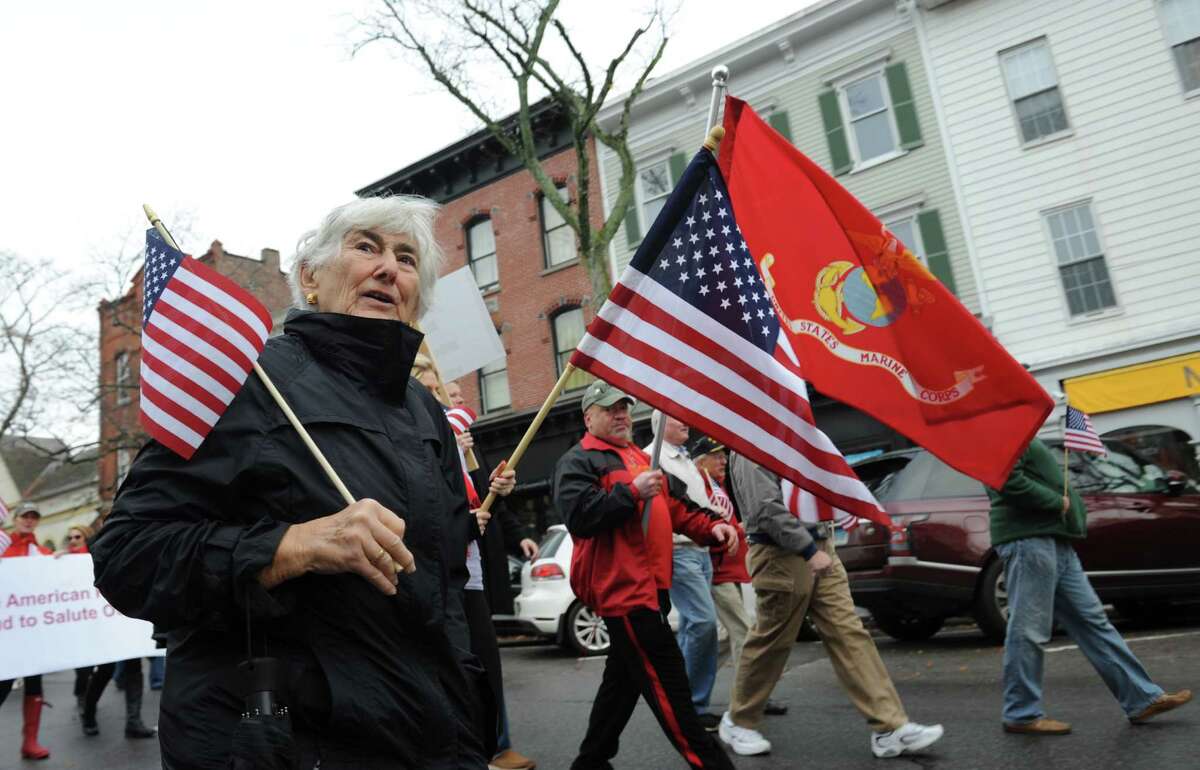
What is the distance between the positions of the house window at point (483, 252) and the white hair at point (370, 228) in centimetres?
2199

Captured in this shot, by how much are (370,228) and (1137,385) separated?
1637 centimetres

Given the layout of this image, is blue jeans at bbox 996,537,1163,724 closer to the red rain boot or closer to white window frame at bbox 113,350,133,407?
the red rain boot

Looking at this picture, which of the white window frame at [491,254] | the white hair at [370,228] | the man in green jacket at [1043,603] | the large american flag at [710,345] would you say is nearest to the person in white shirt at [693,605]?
the man in green jacket at [1043,603]

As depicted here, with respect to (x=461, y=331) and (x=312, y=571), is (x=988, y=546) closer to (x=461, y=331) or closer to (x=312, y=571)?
(x=461, y=331)

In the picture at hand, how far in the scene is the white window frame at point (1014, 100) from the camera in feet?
54.3

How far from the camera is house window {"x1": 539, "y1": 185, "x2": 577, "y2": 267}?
906 inches

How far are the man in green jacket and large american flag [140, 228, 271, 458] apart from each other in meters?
4.37

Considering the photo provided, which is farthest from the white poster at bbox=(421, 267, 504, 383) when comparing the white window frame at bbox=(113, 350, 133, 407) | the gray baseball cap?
the white window frame at bbox=(113, 350, 133, 407)

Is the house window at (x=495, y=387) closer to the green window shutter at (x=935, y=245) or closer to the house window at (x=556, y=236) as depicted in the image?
the house window at (x=556, y=236)

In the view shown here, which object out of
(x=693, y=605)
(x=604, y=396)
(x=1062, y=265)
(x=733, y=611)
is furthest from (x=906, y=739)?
(x=1062, y=265)

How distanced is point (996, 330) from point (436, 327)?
13.3m

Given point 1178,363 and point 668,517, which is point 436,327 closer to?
point 668,517

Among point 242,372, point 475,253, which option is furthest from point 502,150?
point 242,372

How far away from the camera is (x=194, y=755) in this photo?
1.61 meters
